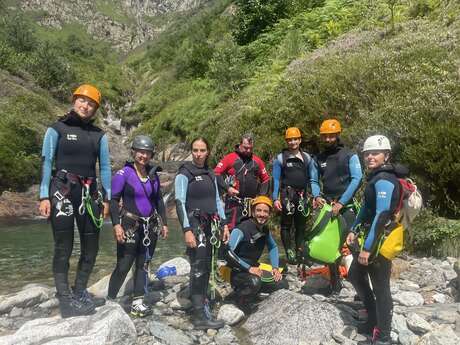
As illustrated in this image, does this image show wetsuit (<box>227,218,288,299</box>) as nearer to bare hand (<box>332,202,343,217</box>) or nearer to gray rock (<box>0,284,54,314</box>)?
bare hand (<box>332,202,343,217</box>)

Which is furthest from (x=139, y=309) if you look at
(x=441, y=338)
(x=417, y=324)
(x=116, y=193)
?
(x=441, y=338)

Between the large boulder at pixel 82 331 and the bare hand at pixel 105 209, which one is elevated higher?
the bare hand at pixel 105 209

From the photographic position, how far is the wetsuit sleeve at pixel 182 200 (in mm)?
5695

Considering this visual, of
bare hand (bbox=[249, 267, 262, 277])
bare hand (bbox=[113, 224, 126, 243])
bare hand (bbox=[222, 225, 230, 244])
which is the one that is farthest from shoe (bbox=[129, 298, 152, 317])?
bare hand (bbox=[249, 267, 262, 277])

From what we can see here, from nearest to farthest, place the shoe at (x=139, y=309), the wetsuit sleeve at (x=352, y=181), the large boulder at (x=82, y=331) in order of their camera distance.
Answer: the large boulder at (x=82, y=331) < the shoe at (x=139, y=309) < the wetsuit sleeve at (x=352, y=181)

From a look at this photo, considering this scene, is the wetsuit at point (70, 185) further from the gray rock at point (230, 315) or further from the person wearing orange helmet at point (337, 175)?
the person wearing orange helmet at point (337, 175)

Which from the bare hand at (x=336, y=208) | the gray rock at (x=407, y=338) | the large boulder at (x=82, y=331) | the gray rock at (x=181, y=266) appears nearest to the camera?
the large boulder at (x=82, y=331)

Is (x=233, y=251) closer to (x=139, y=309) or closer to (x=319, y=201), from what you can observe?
(x=139, y=309)

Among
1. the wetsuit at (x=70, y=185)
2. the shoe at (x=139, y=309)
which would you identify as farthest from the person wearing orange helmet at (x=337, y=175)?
the wetsuit at (x=70, y=185)

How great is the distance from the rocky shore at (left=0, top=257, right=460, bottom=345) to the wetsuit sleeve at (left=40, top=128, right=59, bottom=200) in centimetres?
170

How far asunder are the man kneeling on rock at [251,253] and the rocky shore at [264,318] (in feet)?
0.96

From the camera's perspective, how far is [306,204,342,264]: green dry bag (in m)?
6.33

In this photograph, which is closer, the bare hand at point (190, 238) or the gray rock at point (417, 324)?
the gray rock at point (417, 324)

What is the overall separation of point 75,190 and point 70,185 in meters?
0.10
